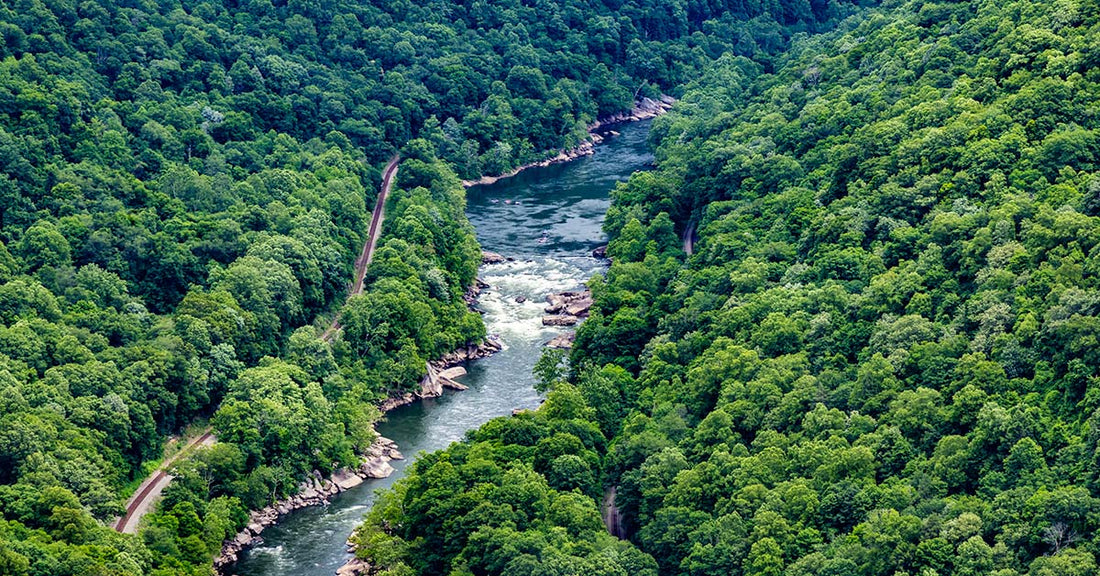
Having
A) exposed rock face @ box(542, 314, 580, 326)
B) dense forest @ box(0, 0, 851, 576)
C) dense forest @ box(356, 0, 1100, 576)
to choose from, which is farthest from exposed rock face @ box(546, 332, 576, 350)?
dense forest @ box(0, 0, 851, 576)

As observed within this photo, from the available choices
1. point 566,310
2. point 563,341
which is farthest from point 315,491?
point 566,310

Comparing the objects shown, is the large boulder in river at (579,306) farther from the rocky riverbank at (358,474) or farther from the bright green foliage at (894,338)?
the rocky riverbank at (358,474)

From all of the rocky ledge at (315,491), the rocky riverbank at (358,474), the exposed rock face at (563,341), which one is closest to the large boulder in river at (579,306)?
the exposed rock face at (563,341)

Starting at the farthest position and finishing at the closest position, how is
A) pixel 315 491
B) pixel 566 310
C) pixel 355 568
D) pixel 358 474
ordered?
pixel 566 310 → pixel 358 474 → pixel 315 491 → pixel 355 568

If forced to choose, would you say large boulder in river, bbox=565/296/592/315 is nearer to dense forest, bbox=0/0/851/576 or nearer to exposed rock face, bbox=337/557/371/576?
dense forest, bbox=0/0/851/576

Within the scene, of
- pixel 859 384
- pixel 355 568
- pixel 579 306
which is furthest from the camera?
pixel 579 306

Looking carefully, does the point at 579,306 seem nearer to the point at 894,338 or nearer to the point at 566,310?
the point at 566,310
